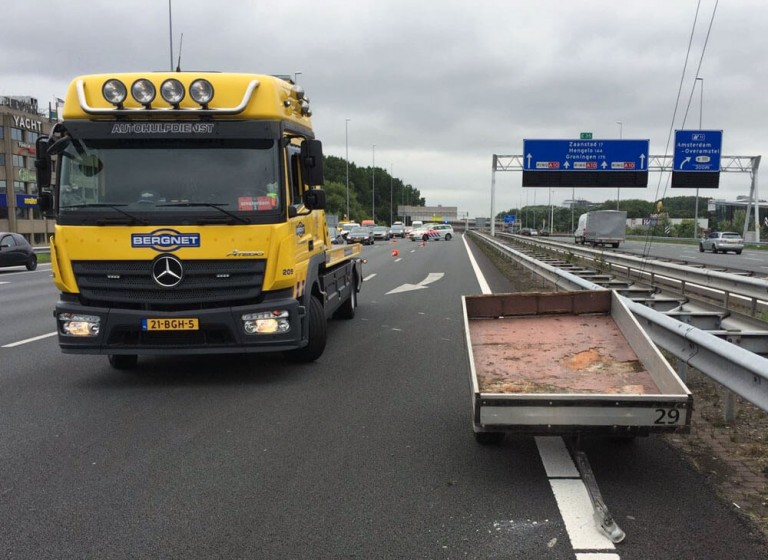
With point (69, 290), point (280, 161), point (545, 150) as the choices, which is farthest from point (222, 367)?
point (545, 150)

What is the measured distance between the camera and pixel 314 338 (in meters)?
7.48

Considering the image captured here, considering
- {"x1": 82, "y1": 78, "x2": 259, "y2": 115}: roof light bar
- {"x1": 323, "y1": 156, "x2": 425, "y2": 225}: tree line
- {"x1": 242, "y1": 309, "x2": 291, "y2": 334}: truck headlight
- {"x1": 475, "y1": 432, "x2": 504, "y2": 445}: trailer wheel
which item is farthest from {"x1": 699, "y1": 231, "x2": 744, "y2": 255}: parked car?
{"x1": 323, "y1": 156, "x2": 425, "y2": 225}: tree line

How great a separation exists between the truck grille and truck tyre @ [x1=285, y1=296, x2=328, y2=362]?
124 cm

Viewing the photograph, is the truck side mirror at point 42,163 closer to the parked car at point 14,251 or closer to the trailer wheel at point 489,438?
the trailer wheel at point 489,438

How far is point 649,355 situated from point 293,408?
3023 millimetres

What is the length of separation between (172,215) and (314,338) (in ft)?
7.18

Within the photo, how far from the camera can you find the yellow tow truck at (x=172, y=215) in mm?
6164

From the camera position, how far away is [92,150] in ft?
21.1

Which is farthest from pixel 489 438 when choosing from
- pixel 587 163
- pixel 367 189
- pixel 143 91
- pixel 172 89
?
pixel 367 189

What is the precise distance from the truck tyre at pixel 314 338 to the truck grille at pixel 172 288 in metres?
1.24

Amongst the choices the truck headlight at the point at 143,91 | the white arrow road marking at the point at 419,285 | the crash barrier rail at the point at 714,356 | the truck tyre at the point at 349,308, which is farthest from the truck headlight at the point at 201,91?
the white arrow road marking at the point at 419,285

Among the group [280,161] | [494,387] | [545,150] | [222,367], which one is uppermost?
[545,150]

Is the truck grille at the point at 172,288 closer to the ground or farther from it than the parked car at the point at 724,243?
farther from it

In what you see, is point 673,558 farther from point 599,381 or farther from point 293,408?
point 293,408
